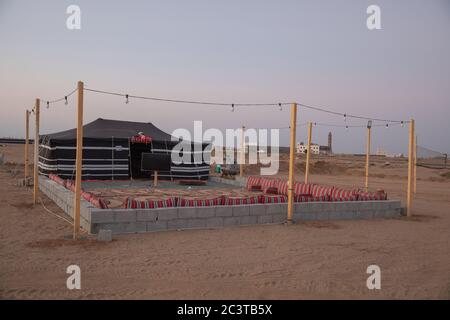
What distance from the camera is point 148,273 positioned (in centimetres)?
475

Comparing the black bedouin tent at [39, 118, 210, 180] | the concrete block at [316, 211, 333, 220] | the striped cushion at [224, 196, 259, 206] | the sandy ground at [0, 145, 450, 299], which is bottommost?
the sandy ground at [0, 145, 450, 299]

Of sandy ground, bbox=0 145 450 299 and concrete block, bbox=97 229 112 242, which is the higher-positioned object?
concrete block, bbox=97 229 112 242

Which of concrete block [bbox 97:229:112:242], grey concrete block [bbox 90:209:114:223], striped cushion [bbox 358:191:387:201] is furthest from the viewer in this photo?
striped cushion [bbox 358:191:387:201]

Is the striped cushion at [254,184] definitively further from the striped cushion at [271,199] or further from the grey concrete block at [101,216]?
the grey concrete block at [101,216]

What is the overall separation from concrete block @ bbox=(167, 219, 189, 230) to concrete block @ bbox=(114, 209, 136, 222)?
2.07 feet

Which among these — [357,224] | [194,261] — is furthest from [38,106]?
[357,224]

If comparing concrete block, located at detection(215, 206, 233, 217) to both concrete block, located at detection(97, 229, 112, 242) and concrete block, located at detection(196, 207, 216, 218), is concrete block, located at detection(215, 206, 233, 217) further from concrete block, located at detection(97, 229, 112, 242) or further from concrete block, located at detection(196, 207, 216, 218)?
concrete block, located at detection(97, 229, 112, 242)

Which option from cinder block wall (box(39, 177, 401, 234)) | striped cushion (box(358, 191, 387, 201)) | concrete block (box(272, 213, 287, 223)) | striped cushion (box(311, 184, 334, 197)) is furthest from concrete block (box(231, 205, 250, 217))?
striped cushion (box(311, 184, 334, 197))

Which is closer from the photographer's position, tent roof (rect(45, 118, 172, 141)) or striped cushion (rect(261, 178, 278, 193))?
striped cushion (rect(261, 178, 278, 193))

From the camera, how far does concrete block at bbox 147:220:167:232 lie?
6.90 m

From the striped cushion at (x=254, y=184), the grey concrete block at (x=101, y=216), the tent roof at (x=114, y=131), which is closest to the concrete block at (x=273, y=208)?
the grey concrete block at (x=101, y=216)

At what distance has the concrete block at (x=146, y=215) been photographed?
6800 mm

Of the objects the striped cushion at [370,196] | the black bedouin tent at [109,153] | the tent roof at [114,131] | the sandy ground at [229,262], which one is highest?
the tent roof at [114,131]
